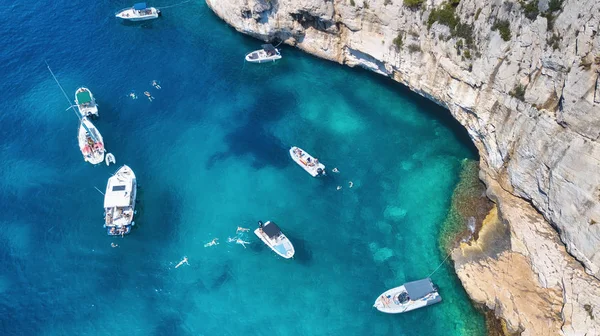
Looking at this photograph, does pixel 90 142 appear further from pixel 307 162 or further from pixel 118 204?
pixel 307 162

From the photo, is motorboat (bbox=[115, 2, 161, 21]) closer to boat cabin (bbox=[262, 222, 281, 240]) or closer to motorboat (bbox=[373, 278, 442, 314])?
boat cabin (bbox=[262, 222, 281, 240])

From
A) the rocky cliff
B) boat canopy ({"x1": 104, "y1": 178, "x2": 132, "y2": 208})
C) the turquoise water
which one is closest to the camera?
the rocky cliff

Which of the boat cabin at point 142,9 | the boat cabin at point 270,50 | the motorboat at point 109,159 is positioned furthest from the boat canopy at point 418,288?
the boat cabin at point 142,9

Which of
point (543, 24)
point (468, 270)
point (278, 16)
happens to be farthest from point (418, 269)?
point (278, 16)

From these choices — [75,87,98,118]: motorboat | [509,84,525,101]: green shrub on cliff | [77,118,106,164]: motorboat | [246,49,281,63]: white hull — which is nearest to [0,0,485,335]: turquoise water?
[246,49,281,63]: white hull

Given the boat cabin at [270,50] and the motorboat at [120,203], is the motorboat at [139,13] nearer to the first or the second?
the boat cabin at [270,50]

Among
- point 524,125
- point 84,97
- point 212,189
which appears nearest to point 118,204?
point 212,189
